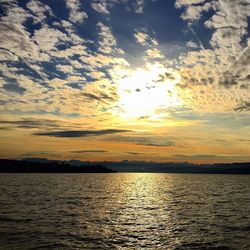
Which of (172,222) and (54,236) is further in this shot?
(172,222)

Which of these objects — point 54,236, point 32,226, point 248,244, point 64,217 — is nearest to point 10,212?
point 64,217

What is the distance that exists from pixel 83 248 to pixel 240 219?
88.1 ft

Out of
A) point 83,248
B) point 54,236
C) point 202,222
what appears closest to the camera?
point 83,248

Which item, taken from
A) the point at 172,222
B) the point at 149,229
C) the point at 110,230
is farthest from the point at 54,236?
the point at 172,222

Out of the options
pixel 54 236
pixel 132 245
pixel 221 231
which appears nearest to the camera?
pixel 132 245

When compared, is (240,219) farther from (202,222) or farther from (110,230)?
(110,230)

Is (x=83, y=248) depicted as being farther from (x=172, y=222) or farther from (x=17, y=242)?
(x=172, y=222)

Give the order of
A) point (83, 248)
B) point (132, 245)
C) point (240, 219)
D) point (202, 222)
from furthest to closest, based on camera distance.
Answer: point (240, 219), point (202, 222), point (132, 245), point (83, 248)

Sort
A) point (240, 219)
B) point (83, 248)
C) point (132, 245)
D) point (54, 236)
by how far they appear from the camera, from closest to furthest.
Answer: point (83, 248), point (132, 245), point (54, 236), point (240, 219)

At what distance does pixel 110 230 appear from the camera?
36281 mm

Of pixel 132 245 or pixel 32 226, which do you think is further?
pixel 32 226

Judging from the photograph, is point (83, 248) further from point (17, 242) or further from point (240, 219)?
A: point (240, 219)

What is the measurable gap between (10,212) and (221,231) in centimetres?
3074

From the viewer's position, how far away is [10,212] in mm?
46906
